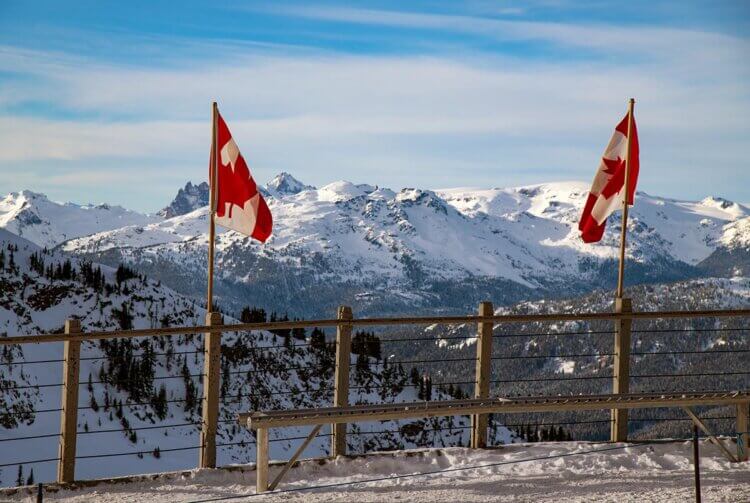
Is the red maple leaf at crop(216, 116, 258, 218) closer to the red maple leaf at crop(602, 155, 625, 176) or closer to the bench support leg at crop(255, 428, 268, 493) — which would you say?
the bench support leg at crop(255, 428, 268, 493)

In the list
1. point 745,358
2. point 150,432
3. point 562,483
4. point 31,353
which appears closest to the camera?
point 562,483

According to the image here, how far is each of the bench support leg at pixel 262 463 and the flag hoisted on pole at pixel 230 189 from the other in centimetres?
221

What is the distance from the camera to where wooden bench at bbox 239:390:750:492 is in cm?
962

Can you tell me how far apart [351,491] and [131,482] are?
83.6 inches

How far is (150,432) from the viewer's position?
31422 millimetres

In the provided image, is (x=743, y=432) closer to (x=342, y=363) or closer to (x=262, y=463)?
(x=342, y=363)

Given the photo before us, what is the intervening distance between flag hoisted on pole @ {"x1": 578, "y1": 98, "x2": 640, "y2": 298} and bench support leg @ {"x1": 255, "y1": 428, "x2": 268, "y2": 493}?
16.2 ft

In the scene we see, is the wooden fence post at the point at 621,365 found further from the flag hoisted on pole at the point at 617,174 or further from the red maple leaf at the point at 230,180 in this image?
the red maple leaf at the point at 230,180

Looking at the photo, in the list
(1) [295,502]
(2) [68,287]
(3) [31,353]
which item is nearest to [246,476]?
(1) [295,502]

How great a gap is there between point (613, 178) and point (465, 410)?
417cm

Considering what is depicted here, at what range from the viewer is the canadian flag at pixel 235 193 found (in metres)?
11.5

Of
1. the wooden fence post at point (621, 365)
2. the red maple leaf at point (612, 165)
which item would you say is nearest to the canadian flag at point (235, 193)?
the wooden fence post at point (621, 365)

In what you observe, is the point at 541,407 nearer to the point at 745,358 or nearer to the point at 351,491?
the point at 351,491

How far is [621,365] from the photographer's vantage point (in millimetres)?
11602
